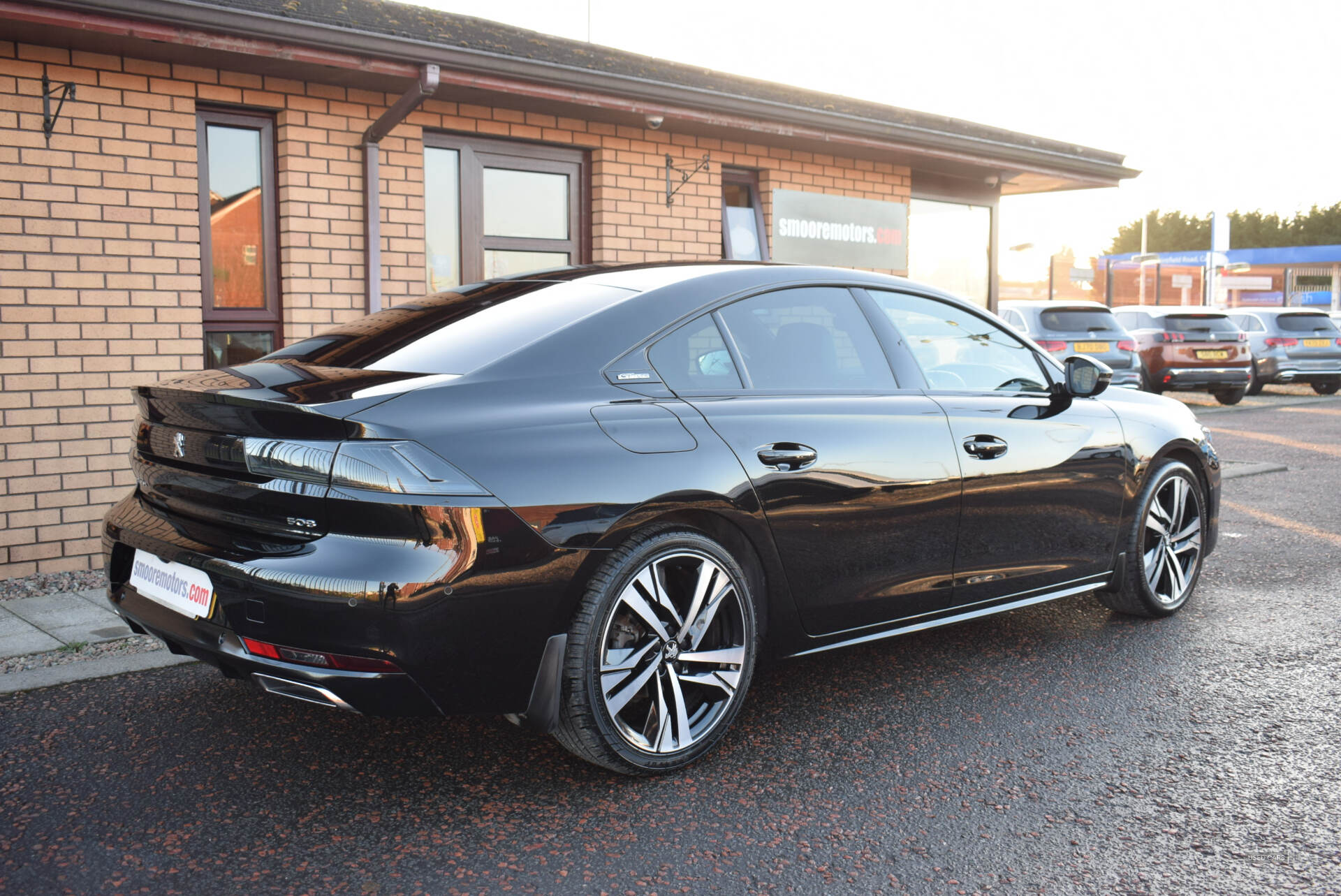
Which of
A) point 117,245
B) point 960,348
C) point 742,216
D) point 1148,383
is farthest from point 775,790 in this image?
point 1148,383

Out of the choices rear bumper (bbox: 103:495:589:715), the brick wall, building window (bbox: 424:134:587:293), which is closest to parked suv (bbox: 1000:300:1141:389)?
building window (bbox: 424:134:587:293)

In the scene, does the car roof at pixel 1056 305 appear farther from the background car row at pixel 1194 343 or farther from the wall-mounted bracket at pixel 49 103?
the wall-mounted bracket at pixel 49 103

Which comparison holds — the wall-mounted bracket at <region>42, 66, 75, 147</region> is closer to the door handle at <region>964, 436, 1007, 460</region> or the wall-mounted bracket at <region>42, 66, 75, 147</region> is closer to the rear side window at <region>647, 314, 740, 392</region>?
the rear side window at <region>647, 314, 740, 392</region>

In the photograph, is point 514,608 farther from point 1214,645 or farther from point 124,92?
point 124,92

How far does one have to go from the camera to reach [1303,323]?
2123 centimetres

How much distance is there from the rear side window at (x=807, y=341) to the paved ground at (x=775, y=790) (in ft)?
3.76

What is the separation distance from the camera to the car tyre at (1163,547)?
16.6ft

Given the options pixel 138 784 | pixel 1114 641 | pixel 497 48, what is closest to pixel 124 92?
pixel 497 48

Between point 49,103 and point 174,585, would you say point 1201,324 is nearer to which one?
point 49,103

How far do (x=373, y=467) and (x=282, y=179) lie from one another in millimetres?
4593

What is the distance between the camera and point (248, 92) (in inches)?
264

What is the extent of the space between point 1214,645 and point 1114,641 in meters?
0.39

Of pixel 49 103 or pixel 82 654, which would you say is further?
pixel 49 103

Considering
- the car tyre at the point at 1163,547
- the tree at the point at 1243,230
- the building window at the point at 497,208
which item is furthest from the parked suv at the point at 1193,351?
the tree at the point at 1243,230
